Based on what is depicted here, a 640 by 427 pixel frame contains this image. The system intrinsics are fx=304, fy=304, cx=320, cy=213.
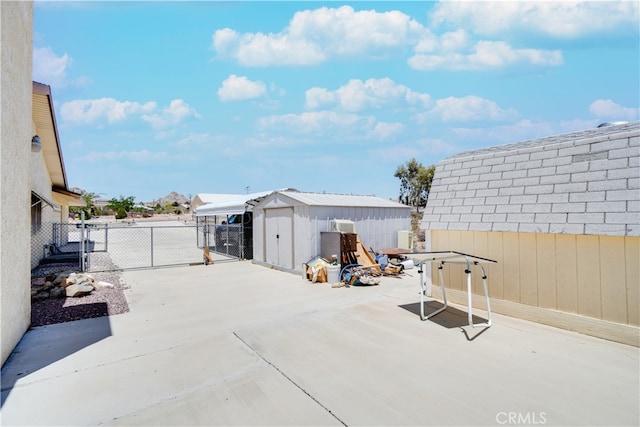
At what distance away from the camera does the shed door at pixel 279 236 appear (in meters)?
10.8

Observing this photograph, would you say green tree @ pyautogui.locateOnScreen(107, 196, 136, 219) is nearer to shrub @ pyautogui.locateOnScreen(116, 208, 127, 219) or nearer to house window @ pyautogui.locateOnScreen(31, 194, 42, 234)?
shrub @ pyautogui.locateOnScreen(116, 208, 127, 219)

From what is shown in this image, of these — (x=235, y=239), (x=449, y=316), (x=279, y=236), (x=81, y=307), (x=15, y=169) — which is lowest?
(x=449, y=316)

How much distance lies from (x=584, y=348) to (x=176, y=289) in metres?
8.62

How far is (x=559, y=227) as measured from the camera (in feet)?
16.0

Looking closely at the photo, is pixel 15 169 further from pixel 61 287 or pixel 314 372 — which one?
pixel 314 372

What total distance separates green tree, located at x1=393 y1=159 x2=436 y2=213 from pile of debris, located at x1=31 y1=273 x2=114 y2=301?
24.6 meters

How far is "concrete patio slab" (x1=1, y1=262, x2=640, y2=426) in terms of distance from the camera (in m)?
2.91

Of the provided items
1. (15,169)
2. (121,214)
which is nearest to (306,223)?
(15,169)

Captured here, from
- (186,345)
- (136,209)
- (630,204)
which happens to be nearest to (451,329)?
(630,204)

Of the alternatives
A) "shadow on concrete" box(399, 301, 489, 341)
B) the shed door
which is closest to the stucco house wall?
"shadow on concrete" box(399, 301, 489, 341)

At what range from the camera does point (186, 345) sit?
4562mm

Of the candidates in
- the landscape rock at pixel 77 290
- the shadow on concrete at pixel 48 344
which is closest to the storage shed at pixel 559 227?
the shadow on concrete at pixel 48 344

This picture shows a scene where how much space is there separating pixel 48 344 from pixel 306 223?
6783 mm

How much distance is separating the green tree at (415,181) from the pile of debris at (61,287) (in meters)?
24.6
